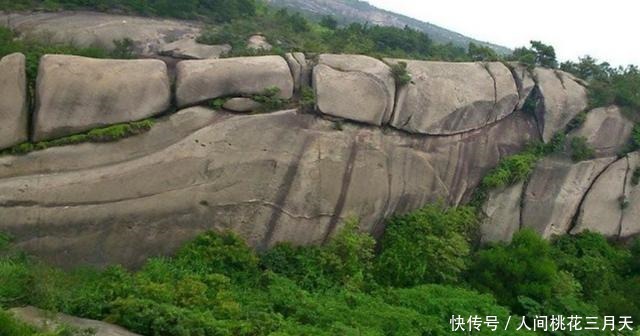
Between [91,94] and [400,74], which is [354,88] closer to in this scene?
[400,74]

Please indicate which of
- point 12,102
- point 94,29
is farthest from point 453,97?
point 12,102

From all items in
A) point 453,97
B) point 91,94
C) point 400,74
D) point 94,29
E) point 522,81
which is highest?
point 522,81

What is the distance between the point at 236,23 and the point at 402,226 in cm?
630

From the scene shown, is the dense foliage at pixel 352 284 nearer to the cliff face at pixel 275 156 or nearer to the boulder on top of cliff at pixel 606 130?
the cliff face at pixel 275 156

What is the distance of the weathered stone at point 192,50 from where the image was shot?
14.0 metres

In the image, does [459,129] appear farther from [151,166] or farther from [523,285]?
[151,166]

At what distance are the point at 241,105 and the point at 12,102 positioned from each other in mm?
4194

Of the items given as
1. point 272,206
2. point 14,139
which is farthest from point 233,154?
point 14,139

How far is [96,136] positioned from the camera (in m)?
11.7

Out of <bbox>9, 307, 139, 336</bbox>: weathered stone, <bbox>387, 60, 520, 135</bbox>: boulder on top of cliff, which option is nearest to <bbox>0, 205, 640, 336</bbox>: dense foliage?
<bbox>9, 307, 139, 336</bbox>: weathered stone

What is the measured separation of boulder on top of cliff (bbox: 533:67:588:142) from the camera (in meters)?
15.8

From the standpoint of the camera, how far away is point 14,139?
1136 cm

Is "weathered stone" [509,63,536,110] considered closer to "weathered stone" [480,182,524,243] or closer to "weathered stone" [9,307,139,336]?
"weathered stone" [480,182,524,243]

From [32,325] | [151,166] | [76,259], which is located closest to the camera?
[32,325]
